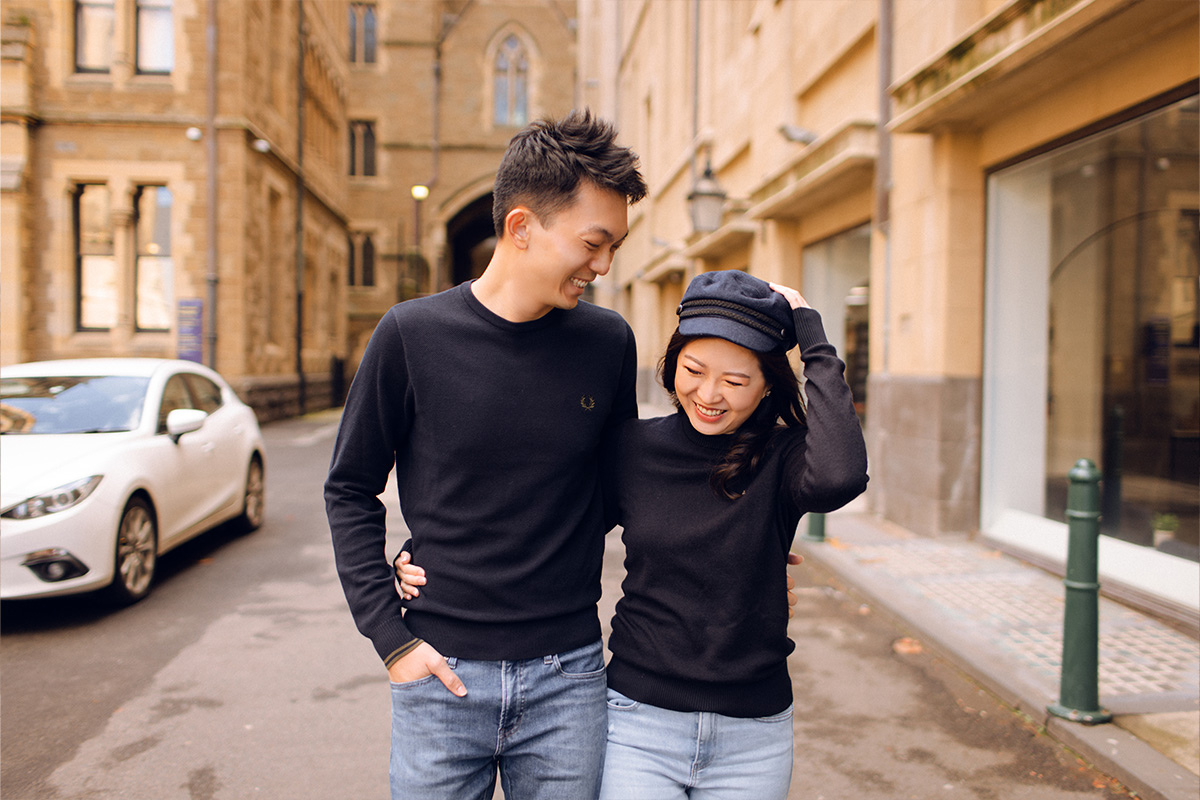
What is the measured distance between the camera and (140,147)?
1766 centimetres

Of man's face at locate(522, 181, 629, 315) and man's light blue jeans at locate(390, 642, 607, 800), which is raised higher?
man's face at locate(522, 181, 629, 315)

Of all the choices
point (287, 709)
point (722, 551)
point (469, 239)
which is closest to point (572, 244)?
point (722, 551)

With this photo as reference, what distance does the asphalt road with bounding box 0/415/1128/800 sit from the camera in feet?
10.9

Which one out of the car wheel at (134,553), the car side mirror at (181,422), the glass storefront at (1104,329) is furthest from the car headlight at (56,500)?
the glass storefront at (1104,329)

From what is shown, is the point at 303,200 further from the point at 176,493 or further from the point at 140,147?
the point at 176,493

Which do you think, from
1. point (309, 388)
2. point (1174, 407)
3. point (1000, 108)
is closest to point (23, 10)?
point (309, 388)

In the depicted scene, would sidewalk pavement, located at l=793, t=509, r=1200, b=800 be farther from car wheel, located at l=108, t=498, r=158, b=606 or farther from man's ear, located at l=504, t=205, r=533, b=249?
car wheel, located at l=108, t=498, r=158, b=606

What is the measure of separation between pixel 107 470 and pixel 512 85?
111 feet

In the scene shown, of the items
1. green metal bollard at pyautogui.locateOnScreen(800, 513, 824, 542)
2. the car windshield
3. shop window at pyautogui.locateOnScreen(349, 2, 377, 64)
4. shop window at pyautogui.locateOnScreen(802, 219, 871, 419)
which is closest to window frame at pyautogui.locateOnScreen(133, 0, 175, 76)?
shop window at pyautogui.locateOnScreen(802, 219, 871, 419)

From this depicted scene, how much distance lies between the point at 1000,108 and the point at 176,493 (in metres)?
7.00

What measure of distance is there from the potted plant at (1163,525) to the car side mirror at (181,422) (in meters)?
6.77

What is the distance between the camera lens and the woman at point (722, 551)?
5.66 ft

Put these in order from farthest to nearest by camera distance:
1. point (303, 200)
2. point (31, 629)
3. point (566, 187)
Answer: point (303, 200) < point (31, 629) < point (566, 187)

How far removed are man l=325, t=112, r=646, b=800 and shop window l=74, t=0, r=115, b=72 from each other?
19.6m
